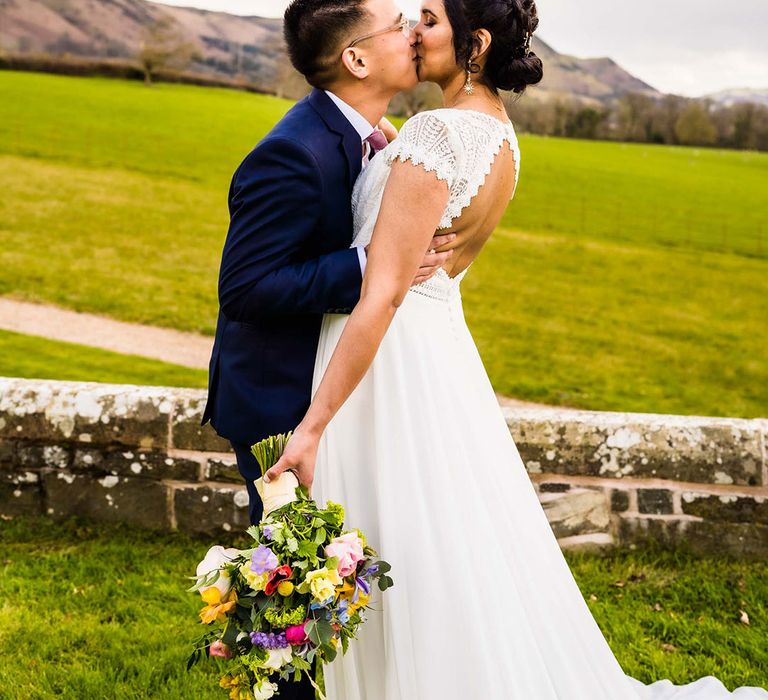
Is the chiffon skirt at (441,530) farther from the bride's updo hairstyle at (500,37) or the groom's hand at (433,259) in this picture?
the bride's updo hairstyle at (500,37)

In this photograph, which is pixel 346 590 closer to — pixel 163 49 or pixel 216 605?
pixel 216 605

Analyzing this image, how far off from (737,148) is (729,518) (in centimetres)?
5181

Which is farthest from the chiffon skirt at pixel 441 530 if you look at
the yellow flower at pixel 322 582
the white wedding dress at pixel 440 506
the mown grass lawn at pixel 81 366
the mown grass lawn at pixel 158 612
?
the mown grass lawn at pixel 81 366

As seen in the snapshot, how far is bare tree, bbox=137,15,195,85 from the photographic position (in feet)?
157

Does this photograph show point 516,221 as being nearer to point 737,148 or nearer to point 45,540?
point 45,540

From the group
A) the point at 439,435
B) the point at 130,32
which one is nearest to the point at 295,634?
the point at 439,435

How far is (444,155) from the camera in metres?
2.37

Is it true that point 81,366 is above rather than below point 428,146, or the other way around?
below

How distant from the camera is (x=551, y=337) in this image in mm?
13914

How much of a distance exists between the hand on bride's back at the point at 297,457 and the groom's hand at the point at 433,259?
55 cm

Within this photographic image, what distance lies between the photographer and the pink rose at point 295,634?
84.9 inches

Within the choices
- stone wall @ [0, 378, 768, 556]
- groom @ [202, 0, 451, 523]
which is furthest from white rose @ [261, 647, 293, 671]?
stone wall @ [0, 378, 768, 556]

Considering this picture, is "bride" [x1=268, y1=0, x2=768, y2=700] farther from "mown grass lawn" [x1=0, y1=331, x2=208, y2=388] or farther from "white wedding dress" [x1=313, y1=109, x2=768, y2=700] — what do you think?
"mown grass lawn" [x1=0, y1=331, x2=208, y2=388]

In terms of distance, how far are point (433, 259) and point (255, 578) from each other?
1017mm
